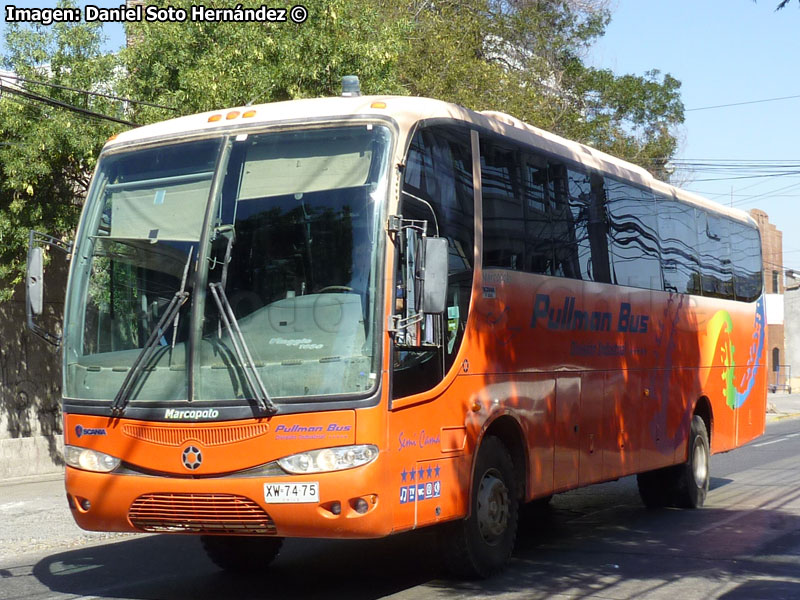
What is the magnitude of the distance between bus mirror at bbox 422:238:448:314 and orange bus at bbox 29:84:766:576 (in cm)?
1

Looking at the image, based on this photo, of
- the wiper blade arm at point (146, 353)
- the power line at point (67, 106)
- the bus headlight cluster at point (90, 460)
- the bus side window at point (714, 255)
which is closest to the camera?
the wiper blade arm at point (146, 353)

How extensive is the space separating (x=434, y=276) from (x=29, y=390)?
13.0 meters

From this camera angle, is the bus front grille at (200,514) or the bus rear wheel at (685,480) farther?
the bus rear wheel at (685,480)

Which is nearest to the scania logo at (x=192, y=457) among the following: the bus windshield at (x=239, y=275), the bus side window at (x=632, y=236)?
the bus windshield at (x=239, y=275)

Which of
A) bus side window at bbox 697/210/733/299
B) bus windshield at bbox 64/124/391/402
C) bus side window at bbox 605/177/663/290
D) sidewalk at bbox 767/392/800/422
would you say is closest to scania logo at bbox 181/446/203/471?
bus windshield at bbox 64/124/391/402

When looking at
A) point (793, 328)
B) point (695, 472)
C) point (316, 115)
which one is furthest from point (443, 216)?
point (793, 328)

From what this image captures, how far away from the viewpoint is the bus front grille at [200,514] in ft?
22.6

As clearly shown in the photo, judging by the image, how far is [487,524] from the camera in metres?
8.34

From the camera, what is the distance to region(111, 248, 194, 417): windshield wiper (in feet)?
23.5

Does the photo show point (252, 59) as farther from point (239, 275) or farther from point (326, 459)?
point (326, 459)

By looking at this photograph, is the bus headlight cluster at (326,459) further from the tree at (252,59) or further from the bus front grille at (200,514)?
the tree at (252,59)

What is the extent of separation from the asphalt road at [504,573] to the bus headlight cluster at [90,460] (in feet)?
3.88

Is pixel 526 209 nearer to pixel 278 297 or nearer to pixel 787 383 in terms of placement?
pixel 278 297

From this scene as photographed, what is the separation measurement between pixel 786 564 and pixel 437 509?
11.3 feet
